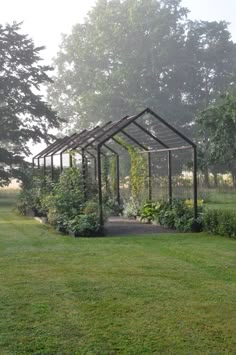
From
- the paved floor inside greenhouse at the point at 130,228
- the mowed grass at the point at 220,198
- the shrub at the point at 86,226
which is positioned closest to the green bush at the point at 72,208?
the shrub at the point at 86,226

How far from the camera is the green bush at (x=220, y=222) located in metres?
10.4

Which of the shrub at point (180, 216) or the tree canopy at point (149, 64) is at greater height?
the tree canopy at point (149, 64)

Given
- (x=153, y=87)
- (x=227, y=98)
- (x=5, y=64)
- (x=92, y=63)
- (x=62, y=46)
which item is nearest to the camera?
(x=227, y=98)

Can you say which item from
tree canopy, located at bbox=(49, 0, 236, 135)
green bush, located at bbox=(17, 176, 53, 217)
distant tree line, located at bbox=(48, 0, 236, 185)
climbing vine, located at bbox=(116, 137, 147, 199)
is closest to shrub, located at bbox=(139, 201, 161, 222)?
climbing vine, located at bbox=(116, 137, 147, 199)

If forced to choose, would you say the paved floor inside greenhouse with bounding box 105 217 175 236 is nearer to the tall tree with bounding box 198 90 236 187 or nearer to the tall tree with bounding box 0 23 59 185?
the tall tree with bounding box 198 90 236 187

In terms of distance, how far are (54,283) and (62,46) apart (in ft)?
145

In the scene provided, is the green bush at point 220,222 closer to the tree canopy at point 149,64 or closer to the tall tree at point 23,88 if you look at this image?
the tall tree at point 23,88

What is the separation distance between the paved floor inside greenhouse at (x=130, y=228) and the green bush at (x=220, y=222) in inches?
34.4

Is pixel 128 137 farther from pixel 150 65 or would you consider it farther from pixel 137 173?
pixel 150 65

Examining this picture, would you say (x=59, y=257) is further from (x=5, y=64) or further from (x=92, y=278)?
(x=5, y=64)

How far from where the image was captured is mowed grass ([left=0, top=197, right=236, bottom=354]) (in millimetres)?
4301

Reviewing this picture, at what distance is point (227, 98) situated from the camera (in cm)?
2256

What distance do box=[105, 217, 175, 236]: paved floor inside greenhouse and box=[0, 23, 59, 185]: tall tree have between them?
54.2 feet

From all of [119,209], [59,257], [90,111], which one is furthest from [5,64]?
[59,257]
